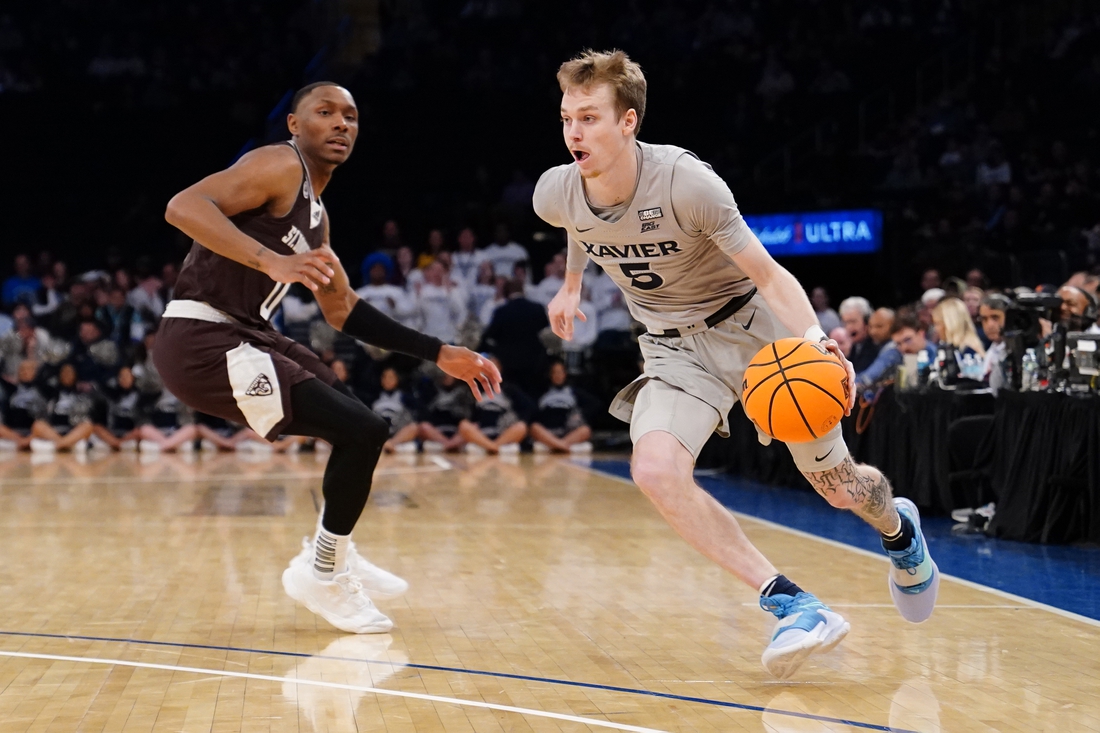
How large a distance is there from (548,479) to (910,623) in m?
6.28

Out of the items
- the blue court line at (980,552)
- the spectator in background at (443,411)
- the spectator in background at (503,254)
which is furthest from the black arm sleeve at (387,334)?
the spectator in background at (503,254)

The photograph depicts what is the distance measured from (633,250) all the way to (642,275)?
124 mm

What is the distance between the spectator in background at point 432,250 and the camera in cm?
1448

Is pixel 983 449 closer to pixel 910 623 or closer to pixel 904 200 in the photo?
pixel 910 623

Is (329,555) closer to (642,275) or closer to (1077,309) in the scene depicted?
(642,275)

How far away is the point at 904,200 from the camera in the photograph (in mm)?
15844

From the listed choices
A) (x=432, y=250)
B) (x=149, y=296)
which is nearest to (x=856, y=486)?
(x=432, y=250)

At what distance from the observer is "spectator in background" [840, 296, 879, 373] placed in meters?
10.1

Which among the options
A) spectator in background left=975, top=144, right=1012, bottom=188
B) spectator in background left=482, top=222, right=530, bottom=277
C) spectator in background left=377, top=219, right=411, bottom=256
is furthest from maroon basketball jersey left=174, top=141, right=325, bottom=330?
spectator in background left=975, top=144, right=1012, bottom=188

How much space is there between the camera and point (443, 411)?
45.5 ft

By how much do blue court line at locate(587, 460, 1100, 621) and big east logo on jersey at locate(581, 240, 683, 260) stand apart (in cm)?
244

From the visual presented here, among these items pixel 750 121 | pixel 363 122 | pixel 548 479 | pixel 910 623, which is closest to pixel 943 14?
pixel 750 121

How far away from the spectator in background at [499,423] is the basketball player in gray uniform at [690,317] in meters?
9.14

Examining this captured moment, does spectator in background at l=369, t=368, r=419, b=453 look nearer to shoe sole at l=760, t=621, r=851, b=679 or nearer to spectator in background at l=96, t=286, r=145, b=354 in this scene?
spectator in background at l=96, t=286, r=145, b=354
